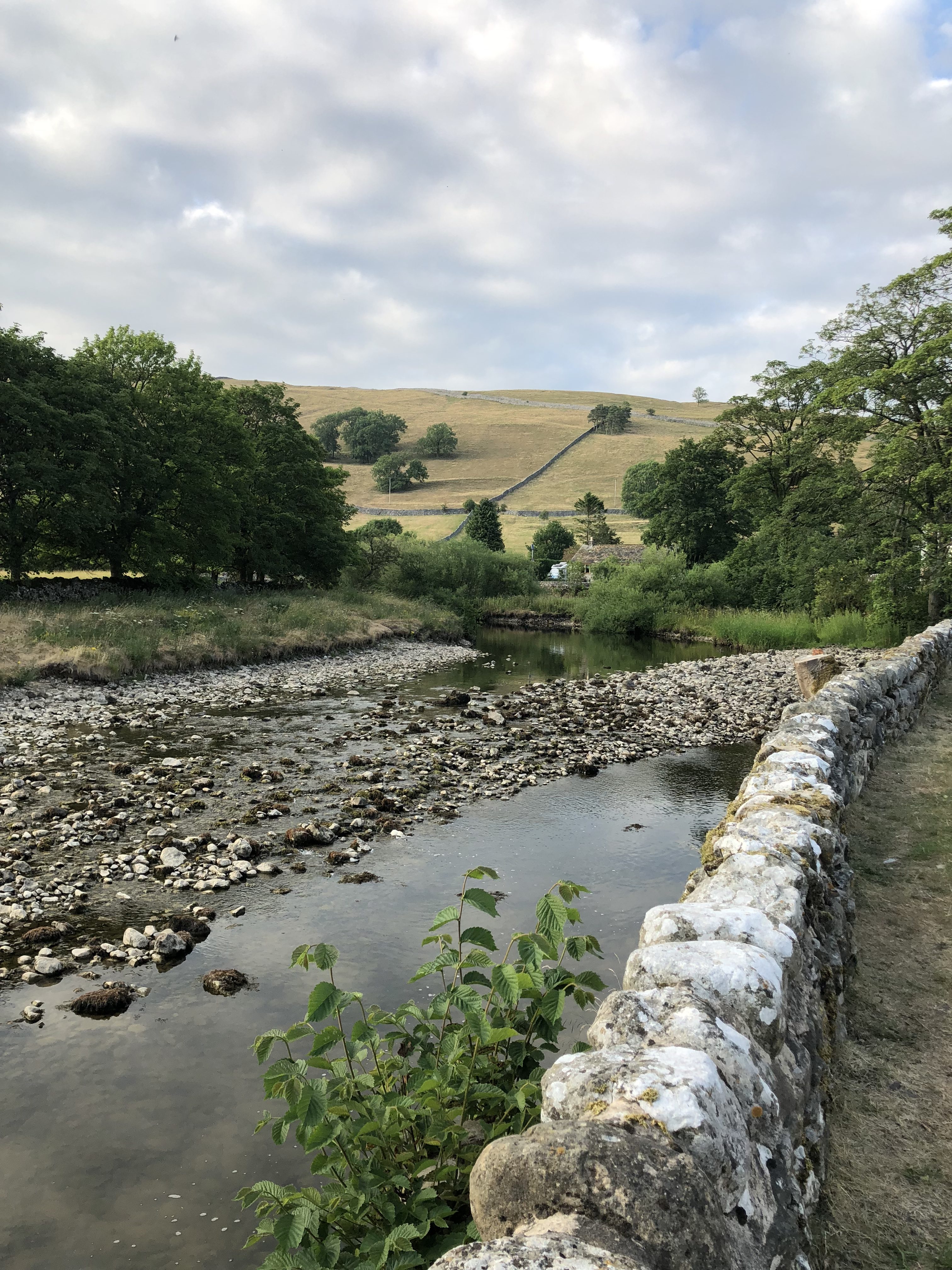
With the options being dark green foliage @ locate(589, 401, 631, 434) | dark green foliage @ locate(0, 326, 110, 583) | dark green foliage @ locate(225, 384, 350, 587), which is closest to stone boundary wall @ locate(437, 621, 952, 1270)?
dark green foliage @ locate(0, 326, 110, 583)

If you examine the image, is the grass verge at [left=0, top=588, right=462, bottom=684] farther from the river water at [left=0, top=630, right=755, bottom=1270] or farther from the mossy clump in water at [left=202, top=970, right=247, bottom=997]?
the mossy clump in water at [left=202, top=970, right=247, bottom=997]

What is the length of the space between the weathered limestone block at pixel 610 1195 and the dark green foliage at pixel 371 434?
126 metres

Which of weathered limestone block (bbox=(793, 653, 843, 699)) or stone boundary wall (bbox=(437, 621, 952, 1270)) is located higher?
A: stone boundary wall (bbox=(437, 621, 952, 1270))

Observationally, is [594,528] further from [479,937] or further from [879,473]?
[479,937]

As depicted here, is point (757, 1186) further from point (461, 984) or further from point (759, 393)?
point (759, 393)

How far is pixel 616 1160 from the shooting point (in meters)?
1.82

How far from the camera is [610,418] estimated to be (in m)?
133

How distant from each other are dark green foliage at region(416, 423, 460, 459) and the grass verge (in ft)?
301

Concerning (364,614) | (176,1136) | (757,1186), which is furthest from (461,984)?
(364,614)

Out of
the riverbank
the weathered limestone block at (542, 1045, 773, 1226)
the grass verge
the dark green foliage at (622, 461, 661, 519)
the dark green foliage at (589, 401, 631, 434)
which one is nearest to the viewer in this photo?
the weathered limestone block at (542, 1045, 773, 1226)

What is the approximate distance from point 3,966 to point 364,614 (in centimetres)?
2838

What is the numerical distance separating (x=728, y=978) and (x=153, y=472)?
30.6m

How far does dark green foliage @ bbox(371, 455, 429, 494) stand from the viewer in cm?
10850

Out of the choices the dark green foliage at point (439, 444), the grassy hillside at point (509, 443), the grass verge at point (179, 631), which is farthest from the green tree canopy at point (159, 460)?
the dark green foliage at point (439, 444)
